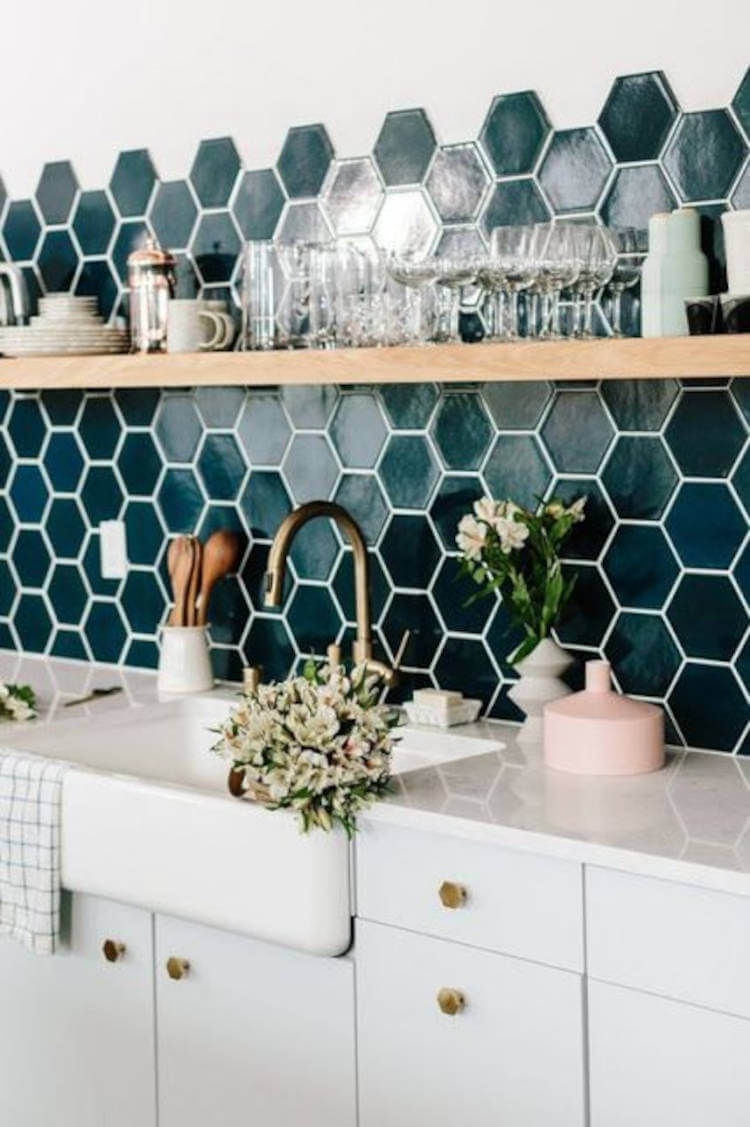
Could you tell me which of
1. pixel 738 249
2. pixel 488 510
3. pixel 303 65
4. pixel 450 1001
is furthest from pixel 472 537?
pixel 303 65

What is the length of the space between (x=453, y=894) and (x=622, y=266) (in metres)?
1.03

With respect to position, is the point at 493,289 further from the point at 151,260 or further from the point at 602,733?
the point at 151,260

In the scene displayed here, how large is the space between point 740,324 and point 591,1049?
1.03m

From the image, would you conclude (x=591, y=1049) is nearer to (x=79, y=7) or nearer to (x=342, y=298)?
(x=342, y=298)

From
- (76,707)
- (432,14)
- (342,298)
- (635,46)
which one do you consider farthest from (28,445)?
(635,46)

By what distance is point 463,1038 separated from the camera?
2525 millimetres

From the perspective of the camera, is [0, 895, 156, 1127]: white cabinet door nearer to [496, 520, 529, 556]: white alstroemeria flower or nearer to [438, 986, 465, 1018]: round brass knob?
[438, 986, 465, 1018]: round brass knob

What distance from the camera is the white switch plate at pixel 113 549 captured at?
150 inches

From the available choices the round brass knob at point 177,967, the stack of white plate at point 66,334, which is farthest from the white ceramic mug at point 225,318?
the round brass knob at point 177,967

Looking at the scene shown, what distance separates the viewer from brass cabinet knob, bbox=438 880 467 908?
251 cm

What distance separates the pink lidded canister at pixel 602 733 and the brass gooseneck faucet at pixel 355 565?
0.44 meters

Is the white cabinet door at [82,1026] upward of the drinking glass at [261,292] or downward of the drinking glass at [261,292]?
downward

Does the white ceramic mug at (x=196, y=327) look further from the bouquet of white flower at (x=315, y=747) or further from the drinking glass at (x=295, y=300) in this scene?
the bouquet of white flower at (x=315, y=747)

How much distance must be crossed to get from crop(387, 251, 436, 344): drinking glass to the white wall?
11.6 inches
